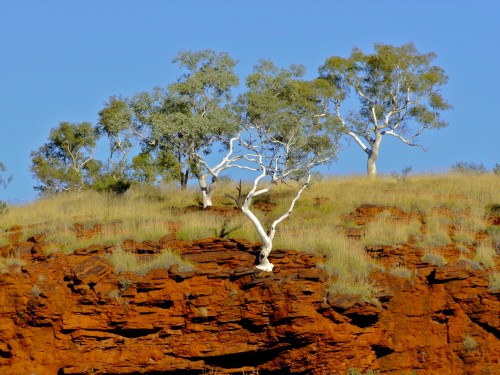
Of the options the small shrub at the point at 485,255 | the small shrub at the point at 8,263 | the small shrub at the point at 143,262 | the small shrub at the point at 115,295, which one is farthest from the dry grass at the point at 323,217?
the small shrub at the point at 8,263

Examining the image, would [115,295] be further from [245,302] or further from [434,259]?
[434,259]

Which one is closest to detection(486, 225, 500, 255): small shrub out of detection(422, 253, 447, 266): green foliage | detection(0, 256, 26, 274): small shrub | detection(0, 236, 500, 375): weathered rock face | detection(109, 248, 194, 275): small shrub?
detection(422, 253, 447, 266): green foliage

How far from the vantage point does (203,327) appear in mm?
23422

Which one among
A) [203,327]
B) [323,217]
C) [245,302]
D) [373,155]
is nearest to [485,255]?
[323,217]

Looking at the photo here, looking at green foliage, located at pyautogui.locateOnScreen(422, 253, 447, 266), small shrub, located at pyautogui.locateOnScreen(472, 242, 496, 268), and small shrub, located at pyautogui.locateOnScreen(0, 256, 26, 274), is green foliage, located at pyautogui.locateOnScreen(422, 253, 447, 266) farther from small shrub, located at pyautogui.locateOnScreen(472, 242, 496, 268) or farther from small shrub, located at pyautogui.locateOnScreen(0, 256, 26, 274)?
small shrub, located at pyautogui.locateOnScreen(0, 256, 26, 274)

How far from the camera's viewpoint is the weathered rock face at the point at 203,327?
23172mm

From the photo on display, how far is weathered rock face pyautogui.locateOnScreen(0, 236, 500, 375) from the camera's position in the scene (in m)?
23.2

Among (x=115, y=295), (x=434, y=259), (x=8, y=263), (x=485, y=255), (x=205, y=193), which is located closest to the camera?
(x=115, y=295)

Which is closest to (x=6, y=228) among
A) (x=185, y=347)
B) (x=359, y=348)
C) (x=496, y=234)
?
(x=185, y=347)

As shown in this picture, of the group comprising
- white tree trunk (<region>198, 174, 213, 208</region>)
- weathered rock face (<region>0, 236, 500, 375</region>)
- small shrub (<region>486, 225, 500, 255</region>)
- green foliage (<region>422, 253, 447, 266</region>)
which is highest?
white tree trunk (<region>198, 174, 213, 208</region>)

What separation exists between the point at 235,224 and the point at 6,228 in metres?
7.24

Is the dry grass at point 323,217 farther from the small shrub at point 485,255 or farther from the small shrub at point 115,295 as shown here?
the small shrub at point 115,295

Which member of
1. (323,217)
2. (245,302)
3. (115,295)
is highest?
(323,217)

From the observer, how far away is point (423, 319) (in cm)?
2461
